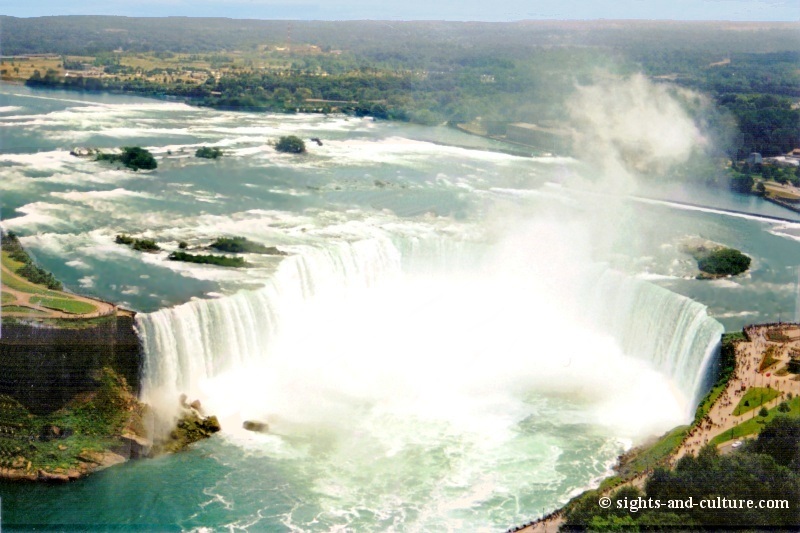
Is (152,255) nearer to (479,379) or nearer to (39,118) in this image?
(479,379)

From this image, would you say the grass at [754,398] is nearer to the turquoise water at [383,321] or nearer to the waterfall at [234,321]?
the turquoise water at [383,321]

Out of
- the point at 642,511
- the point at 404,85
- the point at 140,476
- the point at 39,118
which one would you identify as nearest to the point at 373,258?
the point at 140,476

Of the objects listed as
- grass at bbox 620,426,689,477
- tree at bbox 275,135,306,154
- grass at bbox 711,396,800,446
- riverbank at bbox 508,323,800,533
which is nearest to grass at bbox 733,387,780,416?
riverbank at bbox 508,323,800,533

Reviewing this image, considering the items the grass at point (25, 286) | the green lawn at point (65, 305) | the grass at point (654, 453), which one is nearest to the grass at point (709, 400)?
the grass at point (654, 453)

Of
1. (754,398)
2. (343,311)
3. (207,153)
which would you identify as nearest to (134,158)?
(207,153)

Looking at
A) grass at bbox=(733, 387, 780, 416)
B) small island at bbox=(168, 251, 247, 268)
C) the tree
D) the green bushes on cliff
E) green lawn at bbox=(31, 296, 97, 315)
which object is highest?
the tree

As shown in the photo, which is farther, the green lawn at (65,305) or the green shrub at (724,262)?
the green shrub at (724,262)

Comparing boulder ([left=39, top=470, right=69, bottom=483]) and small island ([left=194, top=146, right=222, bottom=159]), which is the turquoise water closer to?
boulder ([left=39, top=470, right=69, bottom=483])
